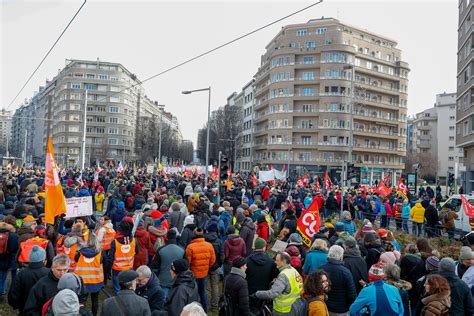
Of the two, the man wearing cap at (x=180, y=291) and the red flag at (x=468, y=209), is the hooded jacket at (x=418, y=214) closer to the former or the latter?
the red flag at (x=468, y=209)

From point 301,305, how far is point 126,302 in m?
2.29

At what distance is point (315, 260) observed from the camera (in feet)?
23.3

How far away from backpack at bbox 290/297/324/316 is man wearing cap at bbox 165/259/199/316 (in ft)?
4.34

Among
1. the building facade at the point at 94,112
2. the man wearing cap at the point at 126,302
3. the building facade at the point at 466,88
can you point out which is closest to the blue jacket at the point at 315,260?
the man wearing cap at the point at 126,302

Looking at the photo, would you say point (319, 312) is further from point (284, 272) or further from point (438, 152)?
point (438, 152)

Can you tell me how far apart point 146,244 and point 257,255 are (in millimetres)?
3176

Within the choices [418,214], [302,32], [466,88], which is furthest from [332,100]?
[418,214]

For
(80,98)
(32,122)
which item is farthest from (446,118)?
(32,122)

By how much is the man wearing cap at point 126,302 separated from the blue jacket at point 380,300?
266 cm

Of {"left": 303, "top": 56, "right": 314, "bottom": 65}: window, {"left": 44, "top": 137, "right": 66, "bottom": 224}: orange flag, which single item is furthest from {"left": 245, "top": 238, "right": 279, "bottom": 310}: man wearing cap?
{"left": 303, "top": 56, "right": 314, "bottom": 65}: window

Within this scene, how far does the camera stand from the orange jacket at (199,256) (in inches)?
311

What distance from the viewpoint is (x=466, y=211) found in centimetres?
1636

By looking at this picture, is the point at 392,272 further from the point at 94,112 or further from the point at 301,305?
the point at 94,112

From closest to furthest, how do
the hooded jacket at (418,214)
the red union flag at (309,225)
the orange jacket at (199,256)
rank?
the orange jacket at (199,256)
the red union flag at (309,225)
the hooded jacket at (418,214)
